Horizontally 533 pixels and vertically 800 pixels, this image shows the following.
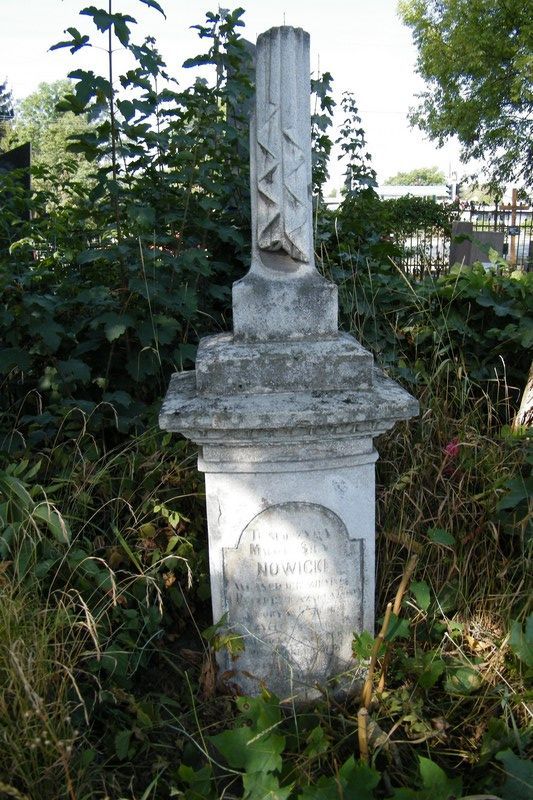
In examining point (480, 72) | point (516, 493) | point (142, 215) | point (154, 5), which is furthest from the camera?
point (480, 72)

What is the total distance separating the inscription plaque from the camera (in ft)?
7.43

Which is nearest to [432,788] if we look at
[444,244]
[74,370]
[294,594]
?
[294,594]

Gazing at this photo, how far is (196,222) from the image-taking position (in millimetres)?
3369

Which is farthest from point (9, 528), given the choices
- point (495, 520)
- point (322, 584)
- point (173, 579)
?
point (495, 520)

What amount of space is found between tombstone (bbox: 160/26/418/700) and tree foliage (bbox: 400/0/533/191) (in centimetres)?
1551

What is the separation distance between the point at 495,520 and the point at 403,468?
449 mm

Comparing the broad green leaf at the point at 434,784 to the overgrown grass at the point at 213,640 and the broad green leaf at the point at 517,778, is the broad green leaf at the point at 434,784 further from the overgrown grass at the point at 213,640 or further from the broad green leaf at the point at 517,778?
the broad green leaf at the point at 517,778

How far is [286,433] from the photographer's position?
2.13 metres

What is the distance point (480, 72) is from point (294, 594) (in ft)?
59.4

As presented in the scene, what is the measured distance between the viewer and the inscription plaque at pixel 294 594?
226 cm

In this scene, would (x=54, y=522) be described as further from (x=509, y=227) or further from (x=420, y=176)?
(x=420, y=176)

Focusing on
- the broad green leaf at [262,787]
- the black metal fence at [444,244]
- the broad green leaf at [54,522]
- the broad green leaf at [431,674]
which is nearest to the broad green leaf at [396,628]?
the broad green leaf at [431,674]

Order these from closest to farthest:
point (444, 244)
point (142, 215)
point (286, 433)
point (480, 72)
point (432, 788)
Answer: point (432, 788), point (286, 433), point (142, 215), point (444, 244), point (480, 72)

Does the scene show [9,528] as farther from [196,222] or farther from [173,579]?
[196,222]
